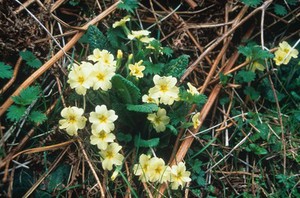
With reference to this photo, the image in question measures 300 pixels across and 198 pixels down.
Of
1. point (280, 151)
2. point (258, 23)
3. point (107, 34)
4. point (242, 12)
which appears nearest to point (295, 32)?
point (258, 23)

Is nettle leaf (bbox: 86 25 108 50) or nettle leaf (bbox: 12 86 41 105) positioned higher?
nettle leaf (bbox: 86 25 108 50)

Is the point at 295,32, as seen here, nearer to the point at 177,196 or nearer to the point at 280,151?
the point at 280,151

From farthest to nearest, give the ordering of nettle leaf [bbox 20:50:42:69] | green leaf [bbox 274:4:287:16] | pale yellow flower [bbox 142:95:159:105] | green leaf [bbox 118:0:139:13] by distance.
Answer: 1. green leaf [bbox 274:4:287:16]
2. green leaf [bbox 118:0:139:13]
3. nettle leaf [bbox 20:50:42:69]
4. pale yellow flower [bbox 142:95:159:105]

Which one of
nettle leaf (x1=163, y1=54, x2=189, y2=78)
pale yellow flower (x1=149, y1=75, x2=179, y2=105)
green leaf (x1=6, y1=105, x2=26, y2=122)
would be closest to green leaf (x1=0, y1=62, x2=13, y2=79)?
green leaf (x1=6, y1=105, x2=26, y2=122)

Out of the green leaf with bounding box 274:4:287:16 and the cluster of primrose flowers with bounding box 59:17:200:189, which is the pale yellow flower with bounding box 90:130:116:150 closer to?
the cluster of primrose flowers with bounding box 59:17:200:189

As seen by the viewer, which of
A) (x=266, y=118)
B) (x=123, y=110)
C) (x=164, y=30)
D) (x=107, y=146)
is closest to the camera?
(x=107, y=146)

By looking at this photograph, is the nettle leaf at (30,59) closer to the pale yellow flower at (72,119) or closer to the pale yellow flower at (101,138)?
the pale yellow flower at (72,119)

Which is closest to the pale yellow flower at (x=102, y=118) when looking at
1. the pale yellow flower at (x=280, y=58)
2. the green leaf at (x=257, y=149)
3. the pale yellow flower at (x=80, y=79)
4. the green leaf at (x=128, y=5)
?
the pale yellow flower at (x=80, y=79)
